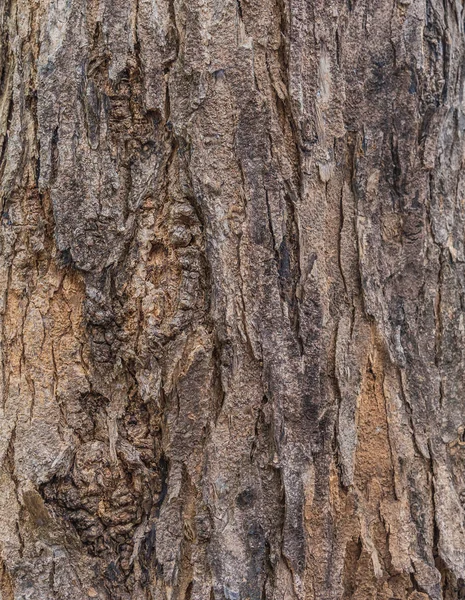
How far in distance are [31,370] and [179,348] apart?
28 centimetres

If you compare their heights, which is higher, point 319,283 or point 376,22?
point 376,22

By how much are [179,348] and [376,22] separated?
2.43 ft

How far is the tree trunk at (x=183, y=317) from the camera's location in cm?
99

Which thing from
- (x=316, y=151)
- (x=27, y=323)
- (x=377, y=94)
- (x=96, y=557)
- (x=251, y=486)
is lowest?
(x=96, y=557)

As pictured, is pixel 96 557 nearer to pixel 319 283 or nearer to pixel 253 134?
pixel 319 283

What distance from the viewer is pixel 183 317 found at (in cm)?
99

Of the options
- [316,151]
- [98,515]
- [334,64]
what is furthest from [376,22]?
[98,515]

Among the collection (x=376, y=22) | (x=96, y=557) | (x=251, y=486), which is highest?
(x=376, y=22)

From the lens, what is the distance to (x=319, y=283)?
103 cm

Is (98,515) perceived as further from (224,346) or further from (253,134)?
(253,134)

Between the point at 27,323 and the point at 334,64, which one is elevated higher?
the point at 334,64

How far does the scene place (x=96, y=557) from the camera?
1.00 metres

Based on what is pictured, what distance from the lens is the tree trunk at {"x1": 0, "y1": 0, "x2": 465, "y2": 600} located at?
38.9 inches

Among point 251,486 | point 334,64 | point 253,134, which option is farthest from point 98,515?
point 334,64
